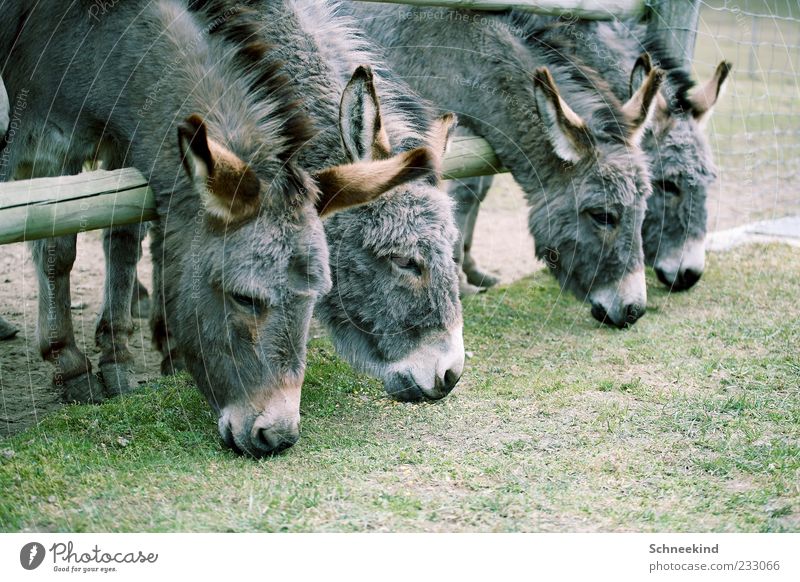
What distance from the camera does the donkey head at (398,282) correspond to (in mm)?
3912

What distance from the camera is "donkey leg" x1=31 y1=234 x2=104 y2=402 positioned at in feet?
14.5

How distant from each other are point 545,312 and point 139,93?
309 centimetres

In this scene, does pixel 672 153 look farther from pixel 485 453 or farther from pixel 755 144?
pixel 755 144

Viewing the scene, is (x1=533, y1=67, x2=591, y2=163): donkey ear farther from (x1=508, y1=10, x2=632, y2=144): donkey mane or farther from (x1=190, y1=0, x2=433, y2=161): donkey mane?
(x1=190, y1=0, x2=433, y2=161): donkey mane

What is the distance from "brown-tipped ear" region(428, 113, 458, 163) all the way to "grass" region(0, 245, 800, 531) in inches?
47.6

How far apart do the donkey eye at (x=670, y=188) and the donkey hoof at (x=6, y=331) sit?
175 inches

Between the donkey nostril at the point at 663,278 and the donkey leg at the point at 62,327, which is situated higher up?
the donkey leg at the point at 62,327

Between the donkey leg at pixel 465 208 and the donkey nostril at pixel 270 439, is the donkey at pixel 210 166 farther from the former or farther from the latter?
the donkey leg at pixel 465 208

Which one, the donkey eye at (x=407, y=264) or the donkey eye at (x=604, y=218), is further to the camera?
the donkey eye at (x=604, y=218)

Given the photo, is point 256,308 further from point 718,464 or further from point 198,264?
point 718,464

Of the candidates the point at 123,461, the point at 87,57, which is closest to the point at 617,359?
the point at 123,461

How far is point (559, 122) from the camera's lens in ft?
16.6

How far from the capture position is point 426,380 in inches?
153

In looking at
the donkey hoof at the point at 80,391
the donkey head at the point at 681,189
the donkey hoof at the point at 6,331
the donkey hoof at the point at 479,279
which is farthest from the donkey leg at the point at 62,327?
the donkey head at the point at 681,189
